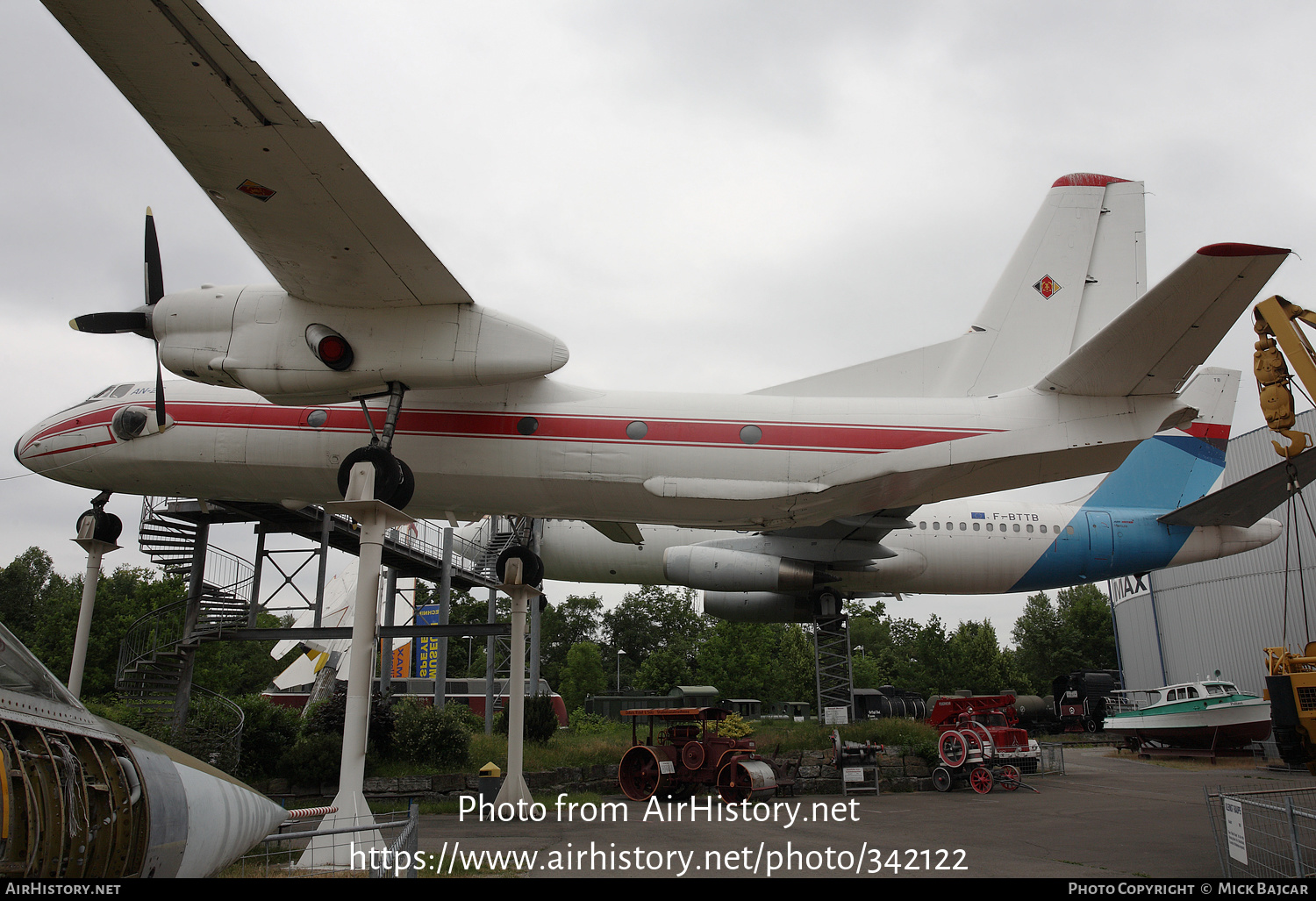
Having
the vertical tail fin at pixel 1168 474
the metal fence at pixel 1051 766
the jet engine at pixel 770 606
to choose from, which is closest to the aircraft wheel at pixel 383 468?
the jet engine at pixel 770 606

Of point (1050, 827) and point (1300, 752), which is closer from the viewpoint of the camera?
point (1300, 752)

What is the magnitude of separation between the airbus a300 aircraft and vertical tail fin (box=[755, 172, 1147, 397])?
24.2 ft

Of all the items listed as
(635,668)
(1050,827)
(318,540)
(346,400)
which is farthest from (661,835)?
(635,668)

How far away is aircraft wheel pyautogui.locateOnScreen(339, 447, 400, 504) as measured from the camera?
935cm

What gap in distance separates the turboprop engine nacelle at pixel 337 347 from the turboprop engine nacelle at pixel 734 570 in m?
10.7

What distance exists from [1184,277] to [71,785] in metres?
9.64

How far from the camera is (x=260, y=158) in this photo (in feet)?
26.0

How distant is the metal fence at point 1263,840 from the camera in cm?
586

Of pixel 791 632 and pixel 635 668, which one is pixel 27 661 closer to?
pixel 791 632

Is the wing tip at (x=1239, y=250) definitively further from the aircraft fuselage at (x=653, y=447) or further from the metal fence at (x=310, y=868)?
the metal fence at (x=310, y=868)

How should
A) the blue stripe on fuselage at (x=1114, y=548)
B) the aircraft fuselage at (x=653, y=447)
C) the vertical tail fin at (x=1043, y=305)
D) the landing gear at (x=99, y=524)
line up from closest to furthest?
the aircraft fuselage at (x=653, y=447) → the vertical tail fin at (x=1043, y=305) → the landing gear at (x=99, y=524) → the blue stripe on fuselage at (x=1114, y=548)

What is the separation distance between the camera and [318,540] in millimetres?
18859

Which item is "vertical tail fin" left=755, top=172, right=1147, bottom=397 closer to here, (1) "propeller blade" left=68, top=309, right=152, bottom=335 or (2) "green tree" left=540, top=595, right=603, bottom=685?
(1) "propeller blade" left=68, top=309, right=152, bottom=335

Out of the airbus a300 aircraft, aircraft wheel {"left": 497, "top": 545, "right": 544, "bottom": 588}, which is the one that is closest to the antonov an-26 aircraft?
aircraft wheel {"left": 497, "top": 545, "right": 544, "bottom": 588}
